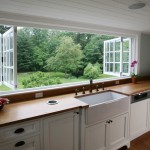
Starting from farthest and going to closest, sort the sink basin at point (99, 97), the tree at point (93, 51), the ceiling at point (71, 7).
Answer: the tree at point (93, 51) < the sink basin at point (99, 97) < the ceiling at point (71, 7)

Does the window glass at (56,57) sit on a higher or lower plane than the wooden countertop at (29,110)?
higher

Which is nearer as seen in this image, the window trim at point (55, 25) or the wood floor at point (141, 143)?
the window trim at point (55, 25)

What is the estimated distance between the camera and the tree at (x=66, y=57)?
4.58 metres

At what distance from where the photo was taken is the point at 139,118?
103 inches

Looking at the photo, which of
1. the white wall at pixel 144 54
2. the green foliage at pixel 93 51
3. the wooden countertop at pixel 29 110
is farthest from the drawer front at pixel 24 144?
the green foliage at pixel 93 51

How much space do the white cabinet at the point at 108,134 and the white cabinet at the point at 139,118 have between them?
0.23 m

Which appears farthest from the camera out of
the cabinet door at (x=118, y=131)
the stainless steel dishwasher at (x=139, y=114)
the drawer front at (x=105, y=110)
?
the stainless steel dishwasher at (x=139, y=114)

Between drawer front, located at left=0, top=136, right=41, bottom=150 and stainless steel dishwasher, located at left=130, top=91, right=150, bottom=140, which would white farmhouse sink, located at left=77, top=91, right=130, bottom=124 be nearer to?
stainless steel dishwasher, located at left=130, top=91, right=150, bottom=140

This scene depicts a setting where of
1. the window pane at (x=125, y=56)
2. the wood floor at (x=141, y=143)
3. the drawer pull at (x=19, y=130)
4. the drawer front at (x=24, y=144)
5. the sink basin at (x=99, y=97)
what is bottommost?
the wood floor at (x=141, y=143)

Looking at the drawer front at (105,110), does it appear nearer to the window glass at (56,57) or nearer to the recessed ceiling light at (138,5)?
the recessed ceiling light at (138,5)

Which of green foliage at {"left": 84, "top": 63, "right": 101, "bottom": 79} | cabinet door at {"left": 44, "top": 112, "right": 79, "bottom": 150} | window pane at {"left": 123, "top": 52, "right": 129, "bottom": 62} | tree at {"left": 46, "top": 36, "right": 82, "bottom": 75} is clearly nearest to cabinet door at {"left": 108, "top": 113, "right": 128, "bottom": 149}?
cabinet door at {"left": 44, "top": 112, "right": 79, "bottom": 150}

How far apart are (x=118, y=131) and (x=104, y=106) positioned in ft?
1.84

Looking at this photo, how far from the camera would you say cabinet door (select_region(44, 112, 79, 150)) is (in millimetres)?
1617

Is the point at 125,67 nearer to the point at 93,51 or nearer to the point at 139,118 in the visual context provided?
the point at 139,118
